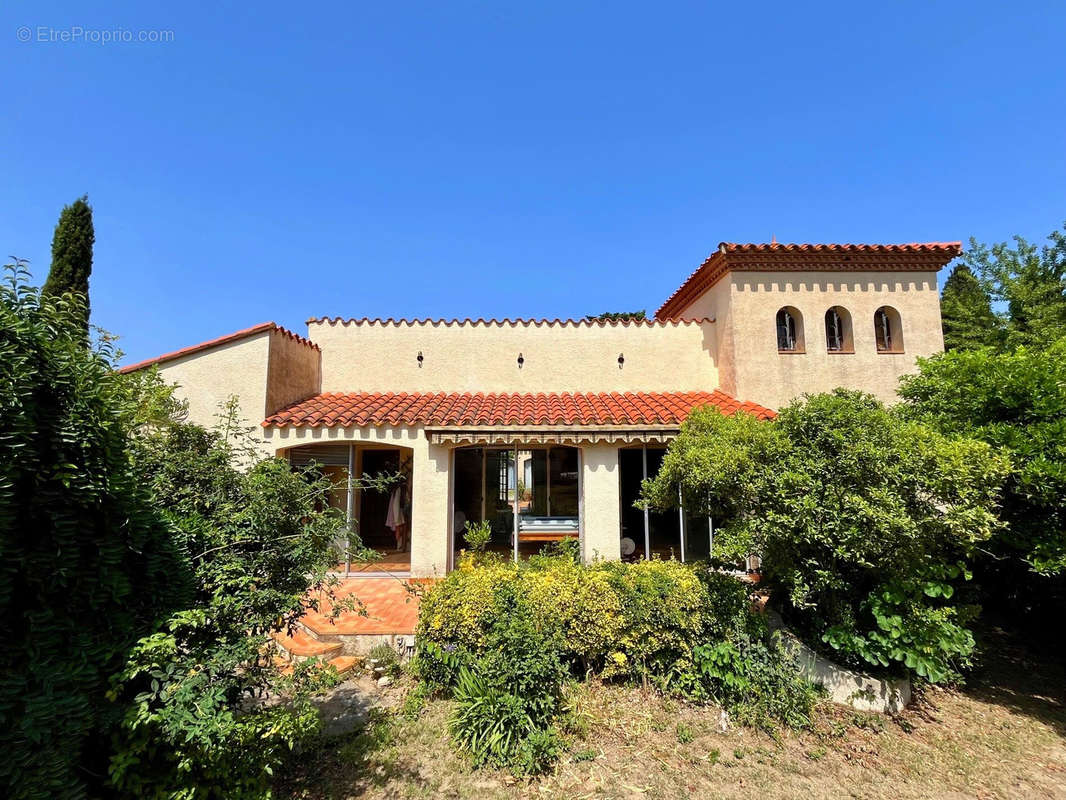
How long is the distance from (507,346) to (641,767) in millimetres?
13376

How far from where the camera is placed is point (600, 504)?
43.3 feet

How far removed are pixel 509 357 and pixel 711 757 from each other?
13.2 meters

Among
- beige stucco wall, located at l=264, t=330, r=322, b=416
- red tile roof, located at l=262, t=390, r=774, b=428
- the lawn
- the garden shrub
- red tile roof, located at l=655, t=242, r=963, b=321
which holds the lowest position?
the lawn

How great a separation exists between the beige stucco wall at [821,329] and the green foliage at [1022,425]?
5358 mm

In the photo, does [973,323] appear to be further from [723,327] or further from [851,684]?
[851,684]

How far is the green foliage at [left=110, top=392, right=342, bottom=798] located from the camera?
13.6 feet

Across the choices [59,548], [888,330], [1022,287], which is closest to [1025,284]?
[1022,287]

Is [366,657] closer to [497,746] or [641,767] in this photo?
[497,746]

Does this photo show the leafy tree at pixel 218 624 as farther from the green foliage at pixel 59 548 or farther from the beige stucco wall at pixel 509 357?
the beige stucco wall at pixel 509 357

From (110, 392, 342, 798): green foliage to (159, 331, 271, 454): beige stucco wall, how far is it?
793 centimetres

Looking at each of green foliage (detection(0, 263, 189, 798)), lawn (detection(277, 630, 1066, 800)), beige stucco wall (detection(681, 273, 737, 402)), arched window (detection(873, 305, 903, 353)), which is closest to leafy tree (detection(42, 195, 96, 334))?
green foliage (detection(0, 263, 189, 798))

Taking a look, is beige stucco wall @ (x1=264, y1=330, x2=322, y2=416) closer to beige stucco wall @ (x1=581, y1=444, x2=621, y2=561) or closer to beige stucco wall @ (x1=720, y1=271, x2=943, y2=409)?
beige stucco wall @ (x1=581, y1=444, x2=621, y2=561)

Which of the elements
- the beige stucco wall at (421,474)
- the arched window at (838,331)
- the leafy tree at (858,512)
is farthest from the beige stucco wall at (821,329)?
the beige stucco wall at (421,474)

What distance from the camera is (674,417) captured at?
13.5 metres
